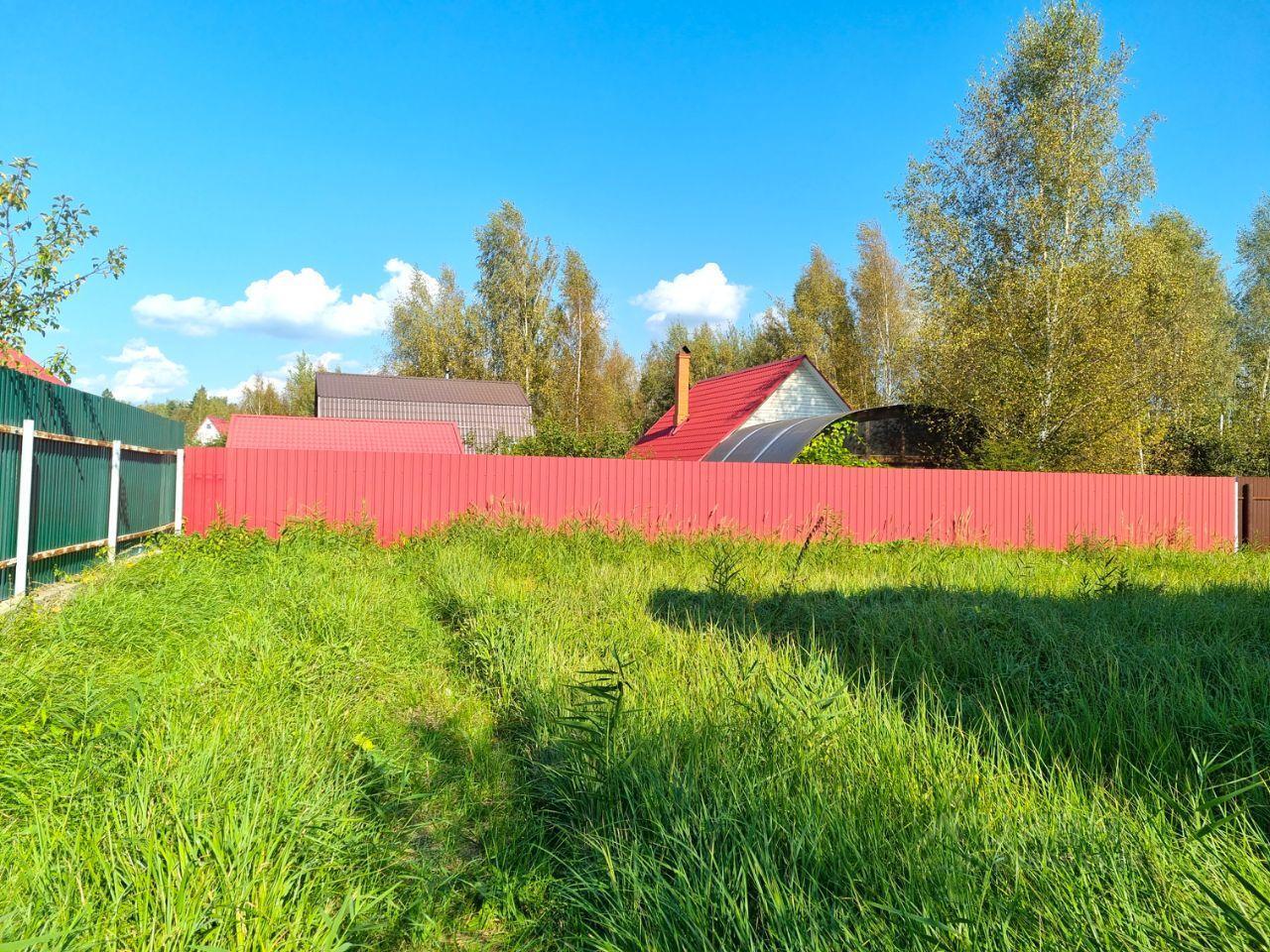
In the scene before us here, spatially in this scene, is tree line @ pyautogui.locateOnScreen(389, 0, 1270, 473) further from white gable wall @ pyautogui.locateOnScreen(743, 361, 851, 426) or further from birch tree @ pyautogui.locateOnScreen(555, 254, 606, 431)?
birch tree @ pyautogui.locateOnScreen(555, 254, 606, 431)

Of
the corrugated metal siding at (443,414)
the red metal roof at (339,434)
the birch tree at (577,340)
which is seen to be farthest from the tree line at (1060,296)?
the birch tree at (577,340)

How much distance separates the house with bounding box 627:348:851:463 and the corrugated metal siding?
9384mm

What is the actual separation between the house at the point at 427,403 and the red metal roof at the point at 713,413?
30.4 ft

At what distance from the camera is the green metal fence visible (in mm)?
6055

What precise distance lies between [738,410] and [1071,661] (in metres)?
15.6

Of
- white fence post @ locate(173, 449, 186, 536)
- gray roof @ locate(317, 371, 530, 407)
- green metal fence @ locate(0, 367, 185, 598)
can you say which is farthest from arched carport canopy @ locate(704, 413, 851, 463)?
gray roof @ locate(317, 371, 530, 407)

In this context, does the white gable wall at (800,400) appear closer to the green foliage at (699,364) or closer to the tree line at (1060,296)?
the tree line at (1060,296)

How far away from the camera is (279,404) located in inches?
2822

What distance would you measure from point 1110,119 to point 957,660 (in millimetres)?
17077

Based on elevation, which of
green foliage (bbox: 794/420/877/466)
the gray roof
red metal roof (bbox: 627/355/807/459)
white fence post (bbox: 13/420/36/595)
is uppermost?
the gray roof

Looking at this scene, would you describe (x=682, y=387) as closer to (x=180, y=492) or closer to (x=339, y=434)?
(x=339, y=434)

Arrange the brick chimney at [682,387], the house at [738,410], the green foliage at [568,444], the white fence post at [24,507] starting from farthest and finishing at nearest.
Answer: the brick chimney at [682,387] < the green foliage at [568,444] < the house at [738,410] < the white fence post at [24,507]

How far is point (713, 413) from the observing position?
20406 mm

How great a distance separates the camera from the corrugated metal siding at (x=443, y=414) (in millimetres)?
29375
